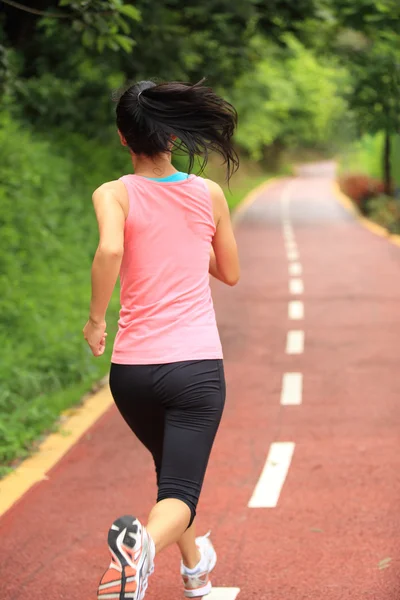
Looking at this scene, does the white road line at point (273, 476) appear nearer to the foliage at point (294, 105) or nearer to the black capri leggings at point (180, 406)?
the black capri leggings at point (180, 406)

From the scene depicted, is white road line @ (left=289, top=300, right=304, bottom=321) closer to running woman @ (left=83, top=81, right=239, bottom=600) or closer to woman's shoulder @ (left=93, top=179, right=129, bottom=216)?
running woman @ (left=83, top=81, right=239, bottom=600)

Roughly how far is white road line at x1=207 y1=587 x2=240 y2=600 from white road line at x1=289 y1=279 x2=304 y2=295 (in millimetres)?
9901

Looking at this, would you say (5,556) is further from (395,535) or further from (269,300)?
(269,300)

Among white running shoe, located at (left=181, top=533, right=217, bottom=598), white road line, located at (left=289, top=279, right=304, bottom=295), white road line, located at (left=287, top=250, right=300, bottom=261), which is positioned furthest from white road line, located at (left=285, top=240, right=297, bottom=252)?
white running shoe, located at (left=181, top=533, right=217, bottom=598)

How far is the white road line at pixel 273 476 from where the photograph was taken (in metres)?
5.41

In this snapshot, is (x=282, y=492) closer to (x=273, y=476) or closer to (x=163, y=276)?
(x=273, y=476)

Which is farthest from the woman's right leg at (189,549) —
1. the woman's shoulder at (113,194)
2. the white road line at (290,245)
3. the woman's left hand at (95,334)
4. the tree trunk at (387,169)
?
the tree trunk at (387,169)

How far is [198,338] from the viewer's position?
10.7ft

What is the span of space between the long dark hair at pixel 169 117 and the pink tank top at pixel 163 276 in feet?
0.42

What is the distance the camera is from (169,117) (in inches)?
130

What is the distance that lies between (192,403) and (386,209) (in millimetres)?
24427

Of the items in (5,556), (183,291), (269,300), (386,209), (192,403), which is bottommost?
(386,209)

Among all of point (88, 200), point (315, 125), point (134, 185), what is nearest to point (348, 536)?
point (134, 185)

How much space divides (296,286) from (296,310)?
230 centimetres
